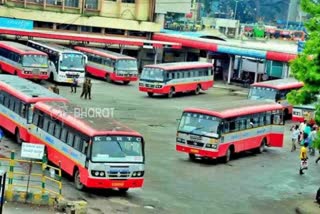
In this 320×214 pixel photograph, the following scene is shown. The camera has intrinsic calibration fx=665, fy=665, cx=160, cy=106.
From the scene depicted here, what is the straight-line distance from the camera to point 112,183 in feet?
67.0

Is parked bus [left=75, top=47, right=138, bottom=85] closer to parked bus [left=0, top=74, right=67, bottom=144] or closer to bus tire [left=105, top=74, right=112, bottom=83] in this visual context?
bus tire [left=105, top=74, right=112, bottom=83]

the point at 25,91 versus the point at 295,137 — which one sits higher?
the point at 25,91

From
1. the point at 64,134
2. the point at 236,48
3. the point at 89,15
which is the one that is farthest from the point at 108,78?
the point at 64,134

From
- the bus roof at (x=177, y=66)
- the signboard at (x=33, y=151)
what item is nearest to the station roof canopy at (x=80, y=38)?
the bus roof at (x=177, y=66)

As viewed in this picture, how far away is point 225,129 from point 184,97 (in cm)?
1956

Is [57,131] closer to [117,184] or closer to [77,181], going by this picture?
[77,181]

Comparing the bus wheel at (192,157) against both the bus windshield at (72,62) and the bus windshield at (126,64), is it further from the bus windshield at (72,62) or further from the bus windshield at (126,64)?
the bus windshield at (126,64)

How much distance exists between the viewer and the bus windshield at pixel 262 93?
40781 mm

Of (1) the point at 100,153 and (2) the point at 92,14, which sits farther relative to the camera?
(2) the point at 92,14

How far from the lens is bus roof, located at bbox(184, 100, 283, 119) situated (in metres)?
27.4

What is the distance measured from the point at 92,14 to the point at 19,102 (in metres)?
35.4

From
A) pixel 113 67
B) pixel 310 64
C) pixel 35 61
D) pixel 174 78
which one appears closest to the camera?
pixel 310 64

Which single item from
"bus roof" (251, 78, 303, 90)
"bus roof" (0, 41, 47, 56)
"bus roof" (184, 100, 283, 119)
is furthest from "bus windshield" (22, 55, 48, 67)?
"bus roof" (184, 100, 283, 119)

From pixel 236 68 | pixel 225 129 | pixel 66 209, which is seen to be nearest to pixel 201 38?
pixel 236 68
